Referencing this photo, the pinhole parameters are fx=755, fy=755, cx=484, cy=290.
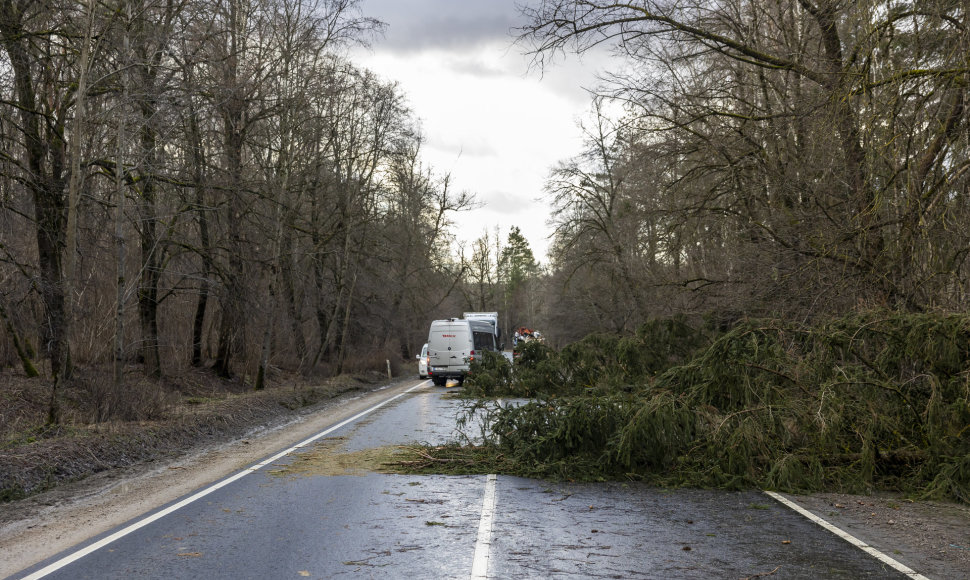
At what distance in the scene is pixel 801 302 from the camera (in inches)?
595

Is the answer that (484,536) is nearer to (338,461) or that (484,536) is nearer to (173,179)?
(338,461)

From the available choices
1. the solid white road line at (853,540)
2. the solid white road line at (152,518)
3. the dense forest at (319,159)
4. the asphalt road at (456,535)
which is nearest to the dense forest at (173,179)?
the dense forest at (319,159)

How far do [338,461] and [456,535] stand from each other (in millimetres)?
4697

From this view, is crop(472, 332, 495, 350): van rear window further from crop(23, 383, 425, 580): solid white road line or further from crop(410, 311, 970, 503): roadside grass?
crop(410, 311, 970, 503): roadside grass

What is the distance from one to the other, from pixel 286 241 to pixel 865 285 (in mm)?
Answer: 19312

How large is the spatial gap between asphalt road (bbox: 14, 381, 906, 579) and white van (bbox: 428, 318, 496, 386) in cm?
1877

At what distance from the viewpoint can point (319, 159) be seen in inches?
1068

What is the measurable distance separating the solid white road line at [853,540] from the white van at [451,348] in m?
20.4

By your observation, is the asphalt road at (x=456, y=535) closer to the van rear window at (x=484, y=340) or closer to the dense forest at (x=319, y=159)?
the dense forest at (x=319, y=159)

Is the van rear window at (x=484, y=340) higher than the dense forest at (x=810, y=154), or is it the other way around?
the dense forest at (x=810, y=154)

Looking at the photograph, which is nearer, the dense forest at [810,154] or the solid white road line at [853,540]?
the solid white road line at [853,540]

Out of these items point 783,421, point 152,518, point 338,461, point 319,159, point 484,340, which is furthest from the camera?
point 484,340

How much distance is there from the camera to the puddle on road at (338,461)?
1018 cm

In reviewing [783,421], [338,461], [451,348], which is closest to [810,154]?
[783,421]
